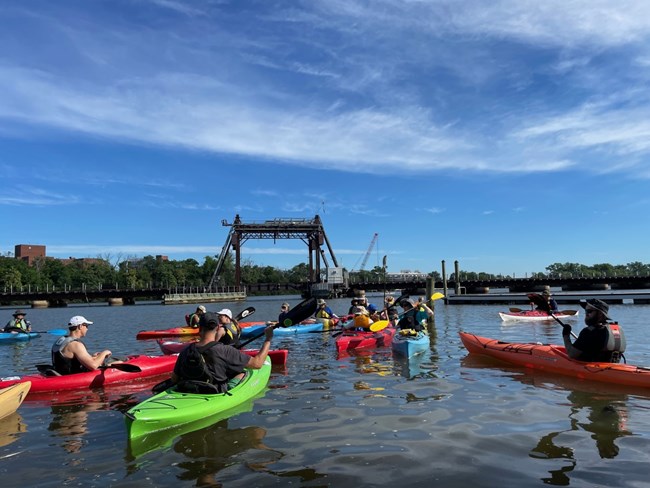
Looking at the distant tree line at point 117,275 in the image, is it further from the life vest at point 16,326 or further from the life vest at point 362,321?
the life vest at point 362,321

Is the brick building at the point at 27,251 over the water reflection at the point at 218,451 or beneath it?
over

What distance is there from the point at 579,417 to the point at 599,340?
292 centimetres

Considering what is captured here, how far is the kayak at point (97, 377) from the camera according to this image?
9211 millimetres

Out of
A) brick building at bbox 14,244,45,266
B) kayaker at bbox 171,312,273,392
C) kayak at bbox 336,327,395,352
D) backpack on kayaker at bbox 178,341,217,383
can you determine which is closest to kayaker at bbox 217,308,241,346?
kayaker at bbox 171,312,273,392

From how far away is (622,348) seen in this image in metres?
9.34

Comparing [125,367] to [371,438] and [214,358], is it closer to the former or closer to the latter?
[214,358]

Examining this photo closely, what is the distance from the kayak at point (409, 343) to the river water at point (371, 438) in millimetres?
2348

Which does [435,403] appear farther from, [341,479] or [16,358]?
[16,358]

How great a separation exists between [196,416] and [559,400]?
5634 millimetres

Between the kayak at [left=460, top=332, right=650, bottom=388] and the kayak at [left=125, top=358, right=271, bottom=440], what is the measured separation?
625 centimetres

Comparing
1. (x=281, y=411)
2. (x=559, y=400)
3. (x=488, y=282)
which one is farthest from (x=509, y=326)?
(x=488, y=282)

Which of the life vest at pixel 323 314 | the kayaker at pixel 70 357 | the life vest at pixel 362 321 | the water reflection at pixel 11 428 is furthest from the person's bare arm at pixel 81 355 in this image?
the life vest at pixel 323 314

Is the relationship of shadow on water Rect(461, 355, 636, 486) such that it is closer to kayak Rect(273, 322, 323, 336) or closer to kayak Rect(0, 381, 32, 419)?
kayak Rect(0, 381, 32, 419)

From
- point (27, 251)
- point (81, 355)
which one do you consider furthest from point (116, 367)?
point (27, 251)
